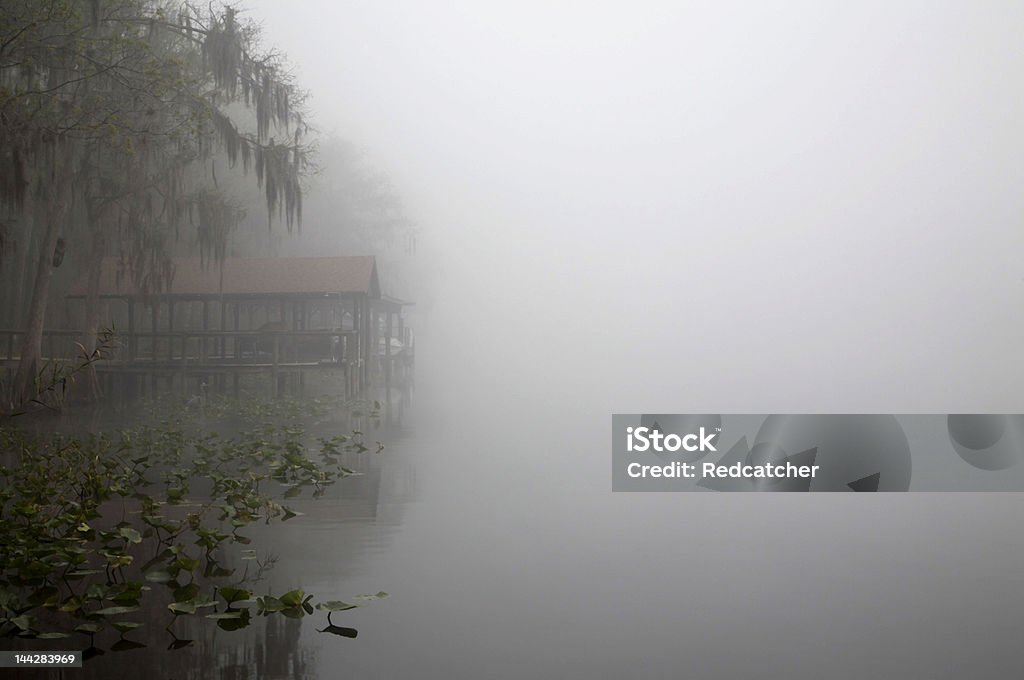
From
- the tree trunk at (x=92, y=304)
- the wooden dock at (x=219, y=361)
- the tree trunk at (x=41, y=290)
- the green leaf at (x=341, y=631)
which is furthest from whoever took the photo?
the wooden dock at (x=219, y=361)

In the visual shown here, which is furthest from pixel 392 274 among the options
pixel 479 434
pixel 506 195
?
pixel 506 195

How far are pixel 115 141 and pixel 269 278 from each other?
6.17m

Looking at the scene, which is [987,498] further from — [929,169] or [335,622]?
[929,169]

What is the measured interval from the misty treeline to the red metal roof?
2.76ft

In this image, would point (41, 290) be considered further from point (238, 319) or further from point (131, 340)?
point (238, 319)

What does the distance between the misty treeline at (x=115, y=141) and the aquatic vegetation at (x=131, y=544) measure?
167 inches

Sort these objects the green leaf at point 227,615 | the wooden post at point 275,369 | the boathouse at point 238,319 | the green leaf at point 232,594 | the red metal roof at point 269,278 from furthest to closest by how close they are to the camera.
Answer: the red metal roof at point 269,278
the boathouse at point 238,319
the wooden post at point 275,369
the green leaf at point 232,594
the green leaf at point 227,615

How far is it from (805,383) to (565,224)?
Answer: 37.1 metres

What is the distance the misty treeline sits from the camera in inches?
438

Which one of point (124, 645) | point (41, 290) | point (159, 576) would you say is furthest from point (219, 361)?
point (124, 645)

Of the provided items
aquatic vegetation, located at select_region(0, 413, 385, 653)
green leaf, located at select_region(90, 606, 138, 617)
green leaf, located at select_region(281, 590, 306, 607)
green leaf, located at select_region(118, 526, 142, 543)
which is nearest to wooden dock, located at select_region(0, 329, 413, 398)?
aquatic vegetation, located at select_region(0, 413, 385, 653)

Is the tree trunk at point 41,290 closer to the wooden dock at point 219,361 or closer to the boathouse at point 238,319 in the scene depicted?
the wooden dock at point 219,361

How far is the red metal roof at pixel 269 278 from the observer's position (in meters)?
18.1

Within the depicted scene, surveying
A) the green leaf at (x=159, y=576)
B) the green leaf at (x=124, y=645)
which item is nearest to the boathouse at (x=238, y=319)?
the green leaf at (x=159, y=576)
